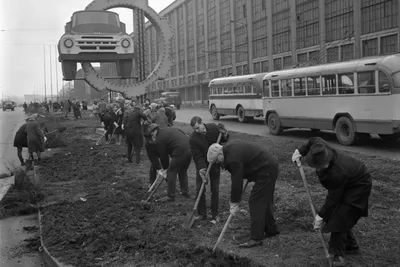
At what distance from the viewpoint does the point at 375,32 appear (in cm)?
3453

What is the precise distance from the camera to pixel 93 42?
17453 millimetres

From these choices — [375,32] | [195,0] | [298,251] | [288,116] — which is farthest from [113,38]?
[195,0]

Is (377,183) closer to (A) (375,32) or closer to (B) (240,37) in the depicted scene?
(A) (375,32)

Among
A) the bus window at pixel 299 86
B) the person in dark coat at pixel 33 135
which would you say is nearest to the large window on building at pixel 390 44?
the bus window at pixel 299 86

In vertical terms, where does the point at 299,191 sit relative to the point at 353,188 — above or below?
below

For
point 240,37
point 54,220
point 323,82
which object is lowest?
point 54,220

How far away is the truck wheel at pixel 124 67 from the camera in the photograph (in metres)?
18.5

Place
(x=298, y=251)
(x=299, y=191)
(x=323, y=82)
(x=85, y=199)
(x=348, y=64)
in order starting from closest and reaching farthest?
1. (x=298, y=251)
2. (x=299, y=191)
3. (x=85, y=199)
4. (x=348, y=64)
5. (x=323, y=82)

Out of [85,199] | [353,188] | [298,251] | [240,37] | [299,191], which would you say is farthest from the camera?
[240,37]

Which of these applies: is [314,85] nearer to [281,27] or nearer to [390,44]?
[390,44]

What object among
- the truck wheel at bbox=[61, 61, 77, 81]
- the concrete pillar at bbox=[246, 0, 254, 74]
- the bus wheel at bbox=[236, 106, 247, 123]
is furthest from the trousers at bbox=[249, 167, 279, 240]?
the concrete pillar at bbox=[246, 0, 254, 74]

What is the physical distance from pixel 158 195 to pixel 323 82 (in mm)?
8723

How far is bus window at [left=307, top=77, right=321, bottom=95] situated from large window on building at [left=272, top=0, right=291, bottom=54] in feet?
99.5

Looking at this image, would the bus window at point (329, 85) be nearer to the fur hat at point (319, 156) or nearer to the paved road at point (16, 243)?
the paved road at point (16, 243)
